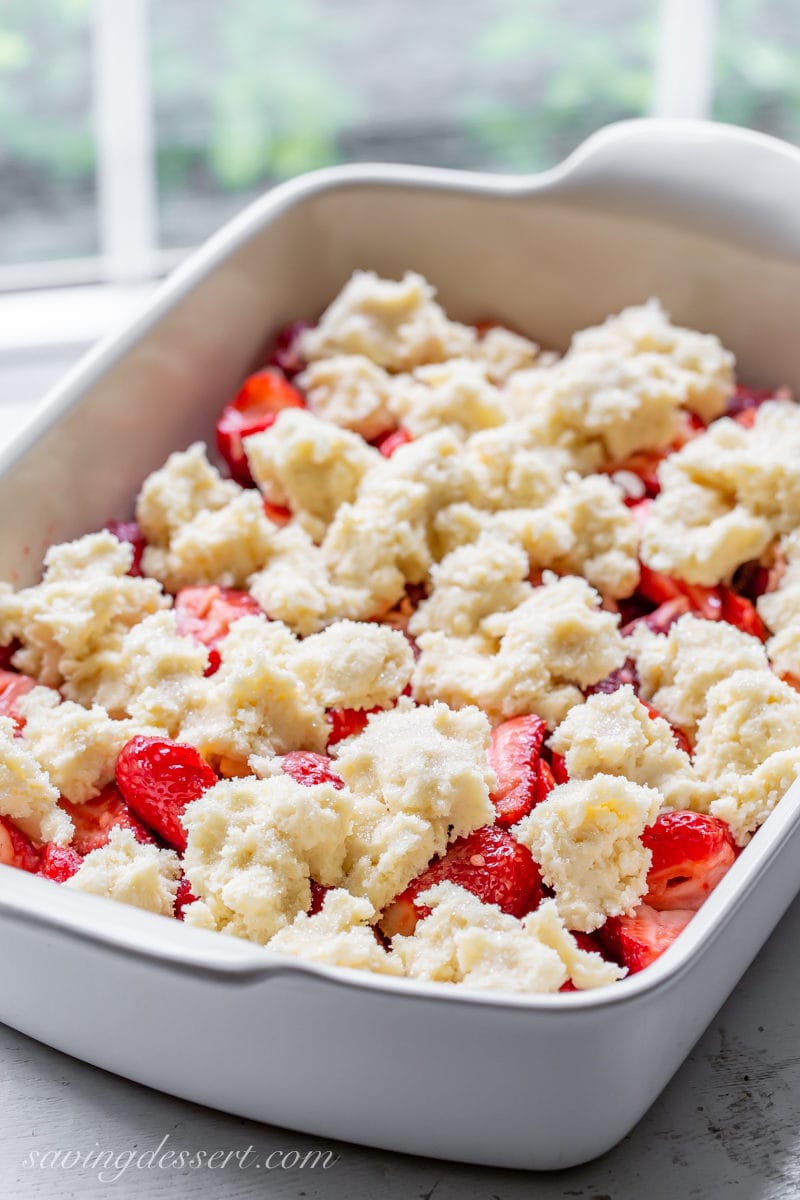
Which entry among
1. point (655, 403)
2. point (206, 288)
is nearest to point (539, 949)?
point (655, 403)

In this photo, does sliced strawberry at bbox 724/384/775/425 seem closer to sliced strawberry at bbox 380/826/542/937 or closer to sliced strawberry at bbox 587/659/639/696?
sliced strawberry at bbox 587/659/639/696

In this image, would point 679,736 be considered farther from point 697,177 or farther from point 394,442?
point 697,177

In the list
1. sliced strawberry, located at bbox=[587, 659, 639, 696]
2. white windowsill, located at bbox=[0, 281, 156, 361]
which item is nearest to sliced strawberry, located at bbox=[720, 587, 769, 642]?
sliced strawberry, located at bbox=[587, 659, 639, 696]

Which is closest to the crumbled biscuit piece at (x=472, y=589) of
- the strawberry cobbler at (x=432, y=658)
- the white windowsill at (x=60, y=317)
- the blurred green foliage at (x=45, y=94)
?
the strawberry cobbler at (x=432, y=658)

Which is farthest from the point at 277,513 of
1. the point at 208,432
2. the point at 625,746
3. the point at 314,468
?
the point at 625,746

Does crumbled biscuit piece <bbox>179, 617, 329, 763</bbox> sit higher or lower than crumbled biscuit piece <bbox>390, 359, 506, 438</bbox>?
lower

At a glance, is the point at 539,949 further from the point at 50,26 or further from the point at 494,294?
the point at 50,26
